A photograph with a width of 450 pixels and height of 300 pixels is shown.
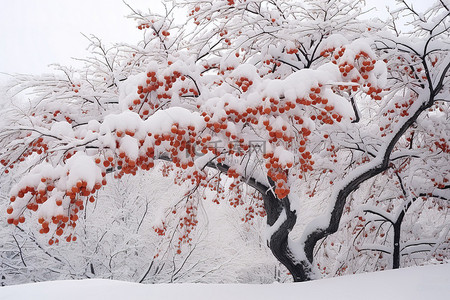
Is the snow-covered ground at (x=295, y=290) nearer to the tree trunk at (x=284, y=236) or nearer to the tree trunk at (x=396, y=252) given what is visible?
the tree trunk at (x=284, y=236)

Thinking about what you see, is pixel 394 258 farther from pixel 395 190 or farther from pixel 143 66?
pixel 143 66

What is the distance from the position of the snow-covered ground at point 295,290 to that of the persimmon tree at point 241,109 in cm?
70

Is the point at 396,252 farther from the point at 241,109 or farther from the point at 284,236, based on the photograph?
the point at 241,109

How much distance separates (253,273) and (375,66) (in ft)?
40.6

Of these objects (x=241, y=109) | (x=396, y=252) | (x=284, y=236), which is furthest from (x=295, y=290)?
(x=396, y=252)

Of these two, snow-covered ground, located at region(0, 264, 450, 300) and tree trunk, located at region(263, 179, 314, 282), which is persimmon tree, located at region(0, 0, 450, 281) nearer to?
tree trunk, located at region(263, 179, 314, 282)

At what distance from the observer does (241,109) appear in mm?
2668

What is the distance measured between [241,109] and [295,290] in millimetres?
1928

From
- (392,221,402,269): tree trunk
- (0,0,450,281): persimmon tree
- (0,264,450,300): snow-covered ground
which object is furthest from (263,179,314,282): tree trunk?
(392,221,402,269): tree trunk

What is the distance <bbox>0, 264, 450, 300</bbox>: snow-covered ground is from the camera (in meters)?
2.96

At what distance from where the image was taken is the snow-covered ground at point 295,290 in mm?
2963

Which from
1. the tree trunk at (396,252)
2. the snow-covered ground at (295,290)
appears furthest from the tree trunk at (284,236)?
the tree trunk at (396,252)

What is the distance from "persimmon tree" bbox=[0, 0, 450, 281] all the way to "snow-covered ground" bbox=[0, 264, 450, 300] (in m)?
0.70

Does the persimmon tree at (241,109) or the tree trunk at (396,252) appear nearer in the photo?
the persimmon tree at (241,109)
